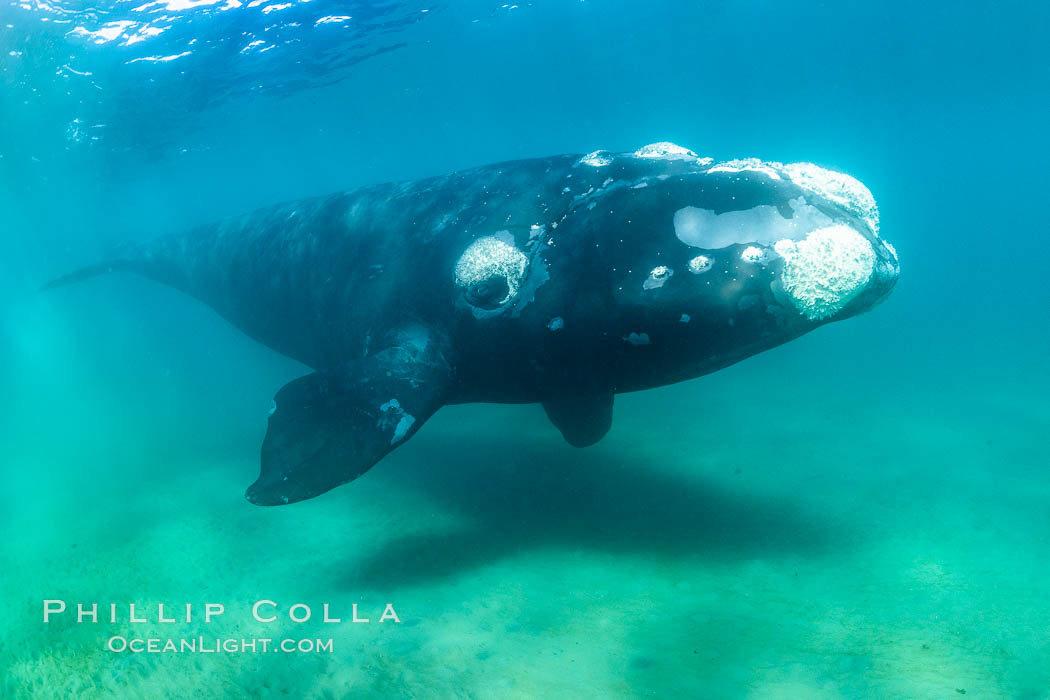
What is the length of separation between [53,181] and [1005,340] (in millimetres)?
53521

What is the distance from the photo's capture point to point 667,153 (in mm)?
6164

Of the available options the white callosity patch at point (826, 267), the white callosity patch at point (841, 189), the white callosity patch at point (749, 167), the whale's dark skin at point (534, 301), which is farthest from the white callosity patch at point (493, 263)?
the white callosity patch at point (841, 189)

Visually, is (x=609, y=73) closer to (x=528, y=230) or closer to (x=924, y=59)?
(x=924, y=59)

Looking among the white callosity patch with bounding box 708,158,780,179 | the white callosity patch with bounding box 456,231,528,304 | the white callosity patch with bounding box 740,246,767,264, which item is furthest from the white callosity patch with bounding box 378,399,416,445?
the white callosity patch with bounding box 708,158,780,179

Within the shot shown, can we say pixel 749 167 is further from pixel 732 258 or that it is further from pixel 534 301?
pixel 534 301

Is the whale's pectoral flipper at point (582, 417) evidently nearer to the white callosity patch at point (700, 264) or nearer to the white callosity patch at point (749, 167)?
the white callosity patch at point (700, 264)

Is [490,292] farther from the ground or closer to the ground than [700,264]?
closer to the ground

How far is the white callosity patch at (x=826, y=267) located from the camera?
4598 mm

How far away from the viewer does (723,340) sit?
4.96 m

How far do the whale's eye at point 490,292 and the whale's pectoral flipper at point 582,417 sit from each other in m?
1.60

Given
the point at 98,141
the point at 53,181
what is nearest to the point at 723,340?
the point at 98,141

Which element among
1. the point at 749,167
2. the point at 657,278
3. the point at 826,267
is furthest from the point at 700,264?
the point at 749,167

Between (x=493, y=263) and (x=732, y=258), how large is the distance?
234 centimetres

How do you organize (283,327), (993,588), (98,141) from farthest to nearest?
(98,141) < (283,327) < (993,588)
